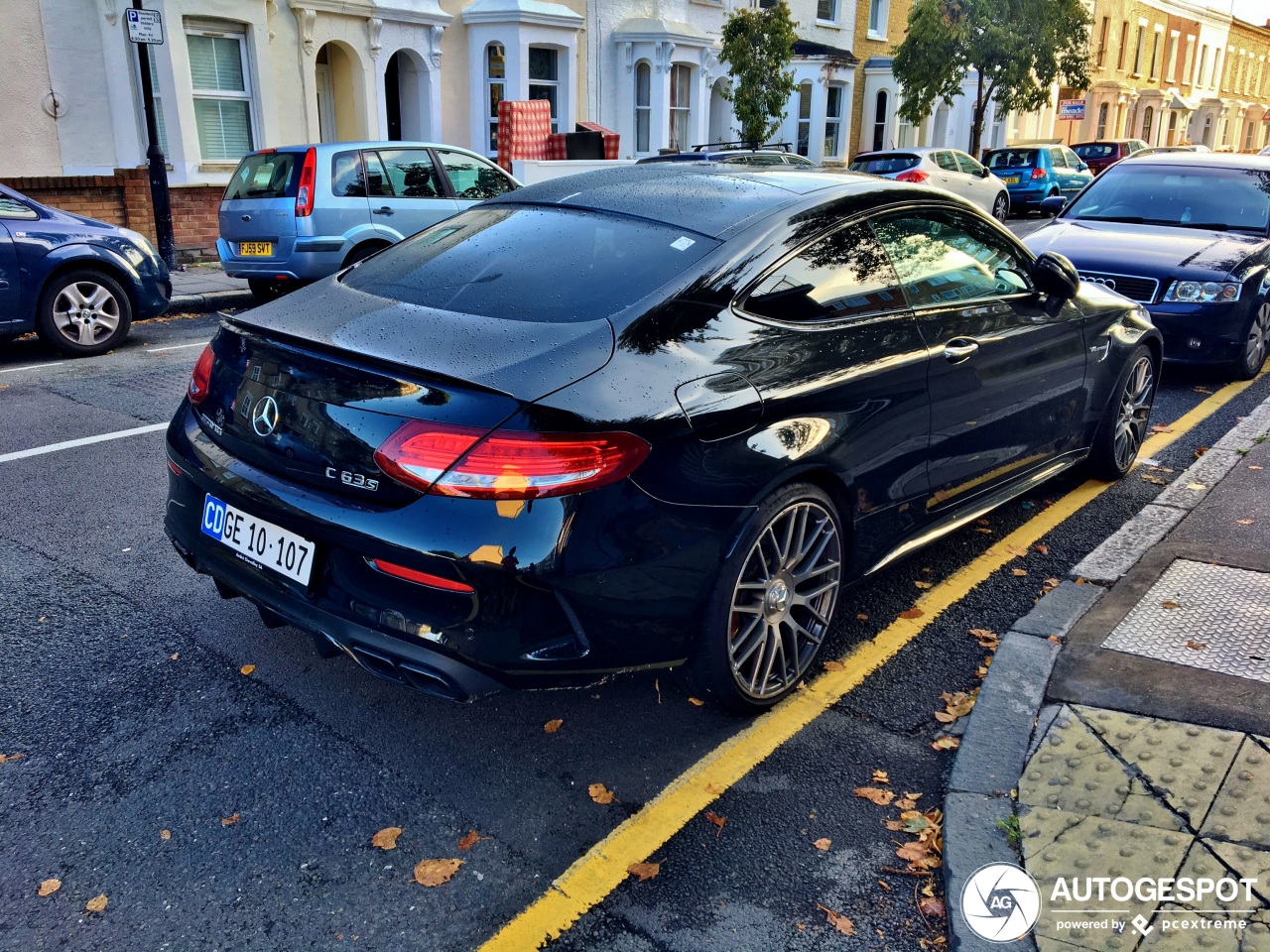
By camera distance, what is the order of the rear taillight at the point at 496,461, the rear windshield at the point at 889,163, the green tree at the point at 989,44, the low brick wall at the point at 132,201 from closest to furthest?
the rear taillight at the point at 496,461 → the low brick wall at the point at 132,201 → the rear windshield at the point at 889,163 → the green tree at the point at 989,44

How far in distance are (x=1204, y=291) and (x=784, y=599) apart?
5750 millimetres

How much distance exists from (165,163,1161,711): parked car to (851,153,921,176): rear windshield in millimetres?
17073

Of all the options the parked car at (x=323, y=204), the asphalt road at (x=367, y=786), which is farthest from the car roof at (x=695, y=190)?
the parked car at (x=323, y=204)

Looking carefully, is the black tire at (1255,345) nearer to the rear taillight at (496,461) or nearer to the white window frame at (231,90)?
the rear taillight at (496,461)

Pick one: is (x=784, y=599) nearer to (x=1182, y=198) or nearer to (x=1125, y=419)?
(x=1125, y=419)

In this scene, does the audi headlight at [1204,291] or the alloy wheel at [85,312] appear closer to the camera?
the audi headlight at [1204,291]

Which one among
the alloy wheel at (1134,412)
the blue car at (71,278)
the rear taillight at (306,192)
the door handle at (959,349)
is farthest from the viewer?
the rear taillight at (306,192)

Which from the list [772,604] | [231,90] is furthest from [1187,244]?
[231,90]

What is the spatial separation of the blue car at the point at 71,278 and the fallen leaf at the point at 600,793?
287 inches

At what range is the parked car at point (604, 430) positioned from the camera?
8.84 feet

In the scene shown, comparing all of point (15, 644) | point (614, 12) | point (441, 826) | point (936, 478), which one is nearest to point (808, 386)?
point (936, 478)

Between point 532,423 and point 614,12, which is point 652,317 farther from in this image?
point 614,12

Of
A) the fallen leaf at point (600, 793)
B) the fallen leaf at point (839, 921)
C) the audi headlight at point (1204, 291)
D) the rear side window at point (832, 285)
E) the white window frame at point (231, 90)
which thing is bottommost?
the fallen leaf at point (839, 921)

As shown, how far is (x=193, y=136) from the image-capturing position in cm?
1512
